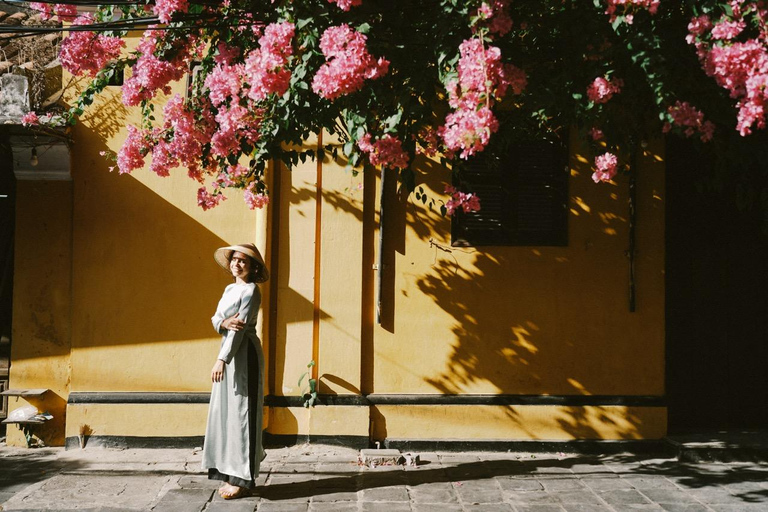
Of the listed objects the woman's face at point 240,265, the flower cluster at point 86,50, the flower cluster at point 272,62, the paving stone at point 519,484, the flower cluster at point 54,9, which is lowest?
the paving stone at point 519,484

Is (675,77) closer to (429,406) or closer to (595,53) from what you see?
(595,53)

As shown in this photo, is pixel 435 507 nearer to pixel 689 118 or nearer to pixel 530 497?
pixel 530 497

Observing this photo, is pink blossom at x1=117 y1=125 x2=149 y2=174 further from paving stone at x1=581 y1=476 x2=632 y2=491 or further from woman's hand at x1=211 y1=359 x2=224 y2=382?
paving stone at x1=581 y1=476 x2=632 y2=491

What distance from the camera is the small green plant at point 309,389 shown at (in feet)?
20.5

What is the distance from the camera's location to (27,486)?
5199 mm

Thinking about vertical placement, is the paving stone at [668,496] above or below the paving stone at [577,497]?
above

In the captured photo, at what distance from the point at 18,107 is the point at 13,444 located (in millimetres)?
3399

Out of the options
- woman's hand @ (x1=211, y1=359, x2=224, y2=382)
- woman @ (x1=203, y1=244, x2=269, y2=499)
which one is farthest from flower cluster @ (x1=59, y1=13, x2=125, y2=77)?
woman's hand @ (x1=211, y1=359, x2=224, y2=382)

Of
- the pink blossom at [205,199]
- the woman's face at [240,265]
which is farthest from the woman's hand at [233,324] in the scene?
the pink blossom at [205,199]

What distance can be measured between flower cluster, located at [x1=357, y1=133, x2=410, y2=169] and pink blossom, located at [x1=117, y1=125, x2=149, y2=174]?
2151 mm

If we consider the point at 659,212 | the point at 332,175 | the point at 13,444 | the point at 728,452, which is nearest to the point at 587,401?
the point at 728,452

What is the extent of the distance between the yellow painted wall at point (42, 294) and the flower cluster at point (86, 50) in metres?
1.82

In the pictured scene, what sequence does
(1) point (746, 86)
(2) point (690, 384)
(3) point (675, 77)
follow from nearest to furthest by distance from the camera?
(1) point (746, 86), (3) point (675, 77), (2) point (690, 384)

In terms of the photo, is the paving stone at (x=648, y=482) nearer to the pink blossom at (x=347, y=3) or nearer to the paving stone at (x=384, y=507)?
the paving stone at (x=384, y=507)
